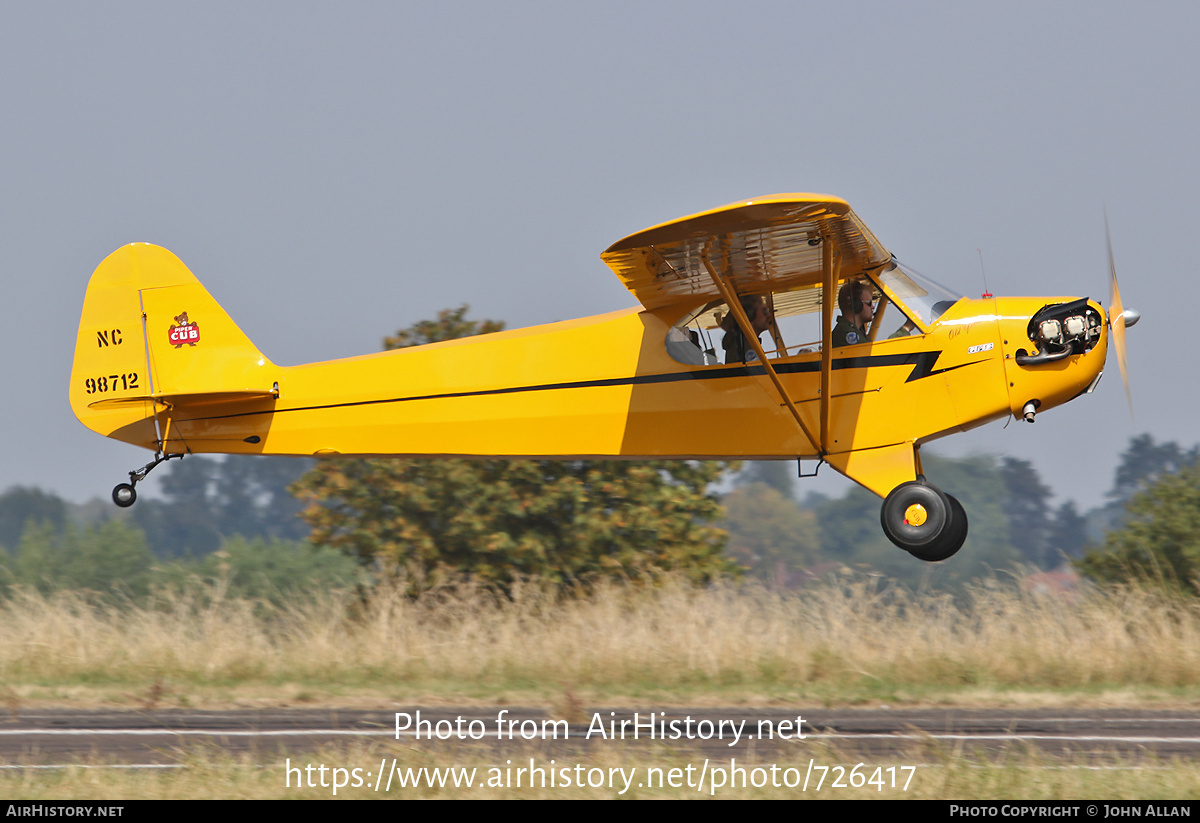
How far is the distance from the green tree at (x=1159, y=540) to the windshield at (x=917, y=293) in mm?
8021

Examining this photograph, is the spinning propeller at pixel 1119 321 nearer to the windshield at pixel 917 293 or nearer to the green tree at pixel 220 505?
the windshield at pixel 917 293

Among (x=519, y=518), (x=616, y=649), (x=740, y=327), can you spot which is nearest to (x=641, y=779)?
(x=740, y=327)

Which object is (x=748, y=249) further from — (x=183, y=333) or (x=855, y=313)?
(x=183, y=333)

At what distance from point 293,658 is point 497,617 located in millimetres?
2369

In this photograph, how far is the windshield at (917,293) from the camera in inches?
342

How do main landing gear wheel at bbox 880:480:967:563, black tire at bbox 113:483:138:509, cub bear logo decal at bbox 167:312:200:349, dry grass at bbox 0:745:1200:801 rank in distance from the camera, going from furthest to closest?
cub bear logo decal at bbox 167:312:200:349 < black tire at bbox 113:483:138:509 < main landing gear wheel at bbox 880:480:967:563 < dry grass at bbox 0:745:1200:801

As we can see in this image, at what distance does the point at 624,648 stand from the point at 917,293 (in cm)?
531

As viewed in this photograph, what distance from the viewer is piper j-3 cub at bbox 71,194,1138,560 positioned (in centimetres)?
841

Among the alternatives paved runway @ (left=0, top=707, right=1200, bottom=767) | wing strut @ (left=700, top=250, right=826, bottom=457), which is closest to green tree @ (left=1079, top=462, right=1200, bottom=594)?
paved runway @ (left=0, top=707, right=1200, bottom=767)

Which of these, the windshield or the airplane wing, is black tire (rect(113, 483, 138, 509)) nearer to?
the airplane wing

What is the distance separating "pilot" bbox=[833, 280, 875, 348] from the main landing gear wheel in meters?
1.23

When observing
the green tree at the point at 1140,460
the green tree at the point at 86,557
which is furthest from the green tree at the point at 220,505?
the green tree at the point at 1140,460

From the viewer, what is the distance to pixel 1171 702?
1077 cm

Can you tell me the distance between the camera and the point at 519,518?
15.0 metres
